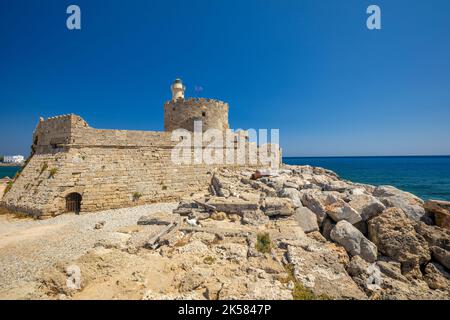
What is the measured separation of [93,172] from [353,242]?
13.3m

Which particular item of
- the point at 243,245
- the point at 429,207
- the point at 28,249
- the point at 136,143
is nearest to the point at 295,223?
the point at 243,245

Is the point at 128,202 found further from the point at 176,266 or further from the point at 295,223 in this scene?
the point at 295,223

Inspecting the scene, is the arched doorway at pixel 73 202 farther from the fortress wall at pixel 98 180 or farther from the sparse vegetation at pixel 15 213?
the sparse vegetation at pixel 15 213

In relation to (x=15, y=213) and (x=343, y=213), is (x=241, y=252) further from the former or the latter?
(x=15, y=213)

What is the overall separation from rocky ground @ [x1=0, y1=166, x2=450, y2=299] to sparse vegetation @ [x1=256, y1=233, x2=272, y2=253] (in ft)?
0.13

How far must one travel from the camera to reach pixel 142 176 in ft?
47.5

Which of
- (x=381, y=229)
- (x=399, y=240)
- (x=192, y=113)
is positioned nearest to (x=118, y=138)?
(x=192, y=113)

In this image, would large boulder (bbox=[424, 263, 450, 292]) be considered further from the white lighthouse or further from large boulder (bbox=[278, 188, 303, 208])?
the white lighthouse

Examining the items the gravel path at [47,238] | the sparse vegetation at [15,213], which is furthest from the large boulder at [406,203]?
the sparse vegetation at [15,213]

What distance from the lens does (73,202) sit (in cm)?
1228

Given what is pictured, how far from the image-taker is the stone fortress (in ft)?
39.5

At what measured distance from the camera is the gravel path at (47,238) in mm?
6324

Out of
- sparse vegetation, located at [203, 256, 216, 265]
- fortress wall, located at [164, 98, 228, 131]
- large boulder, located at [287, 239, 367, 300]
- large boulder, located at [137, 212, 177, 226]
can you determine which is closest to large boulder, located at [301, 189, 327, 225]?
large boulder, located at [287, 239, 367, 300]

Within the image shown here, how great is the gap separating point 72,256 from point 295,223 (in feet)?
26.2
